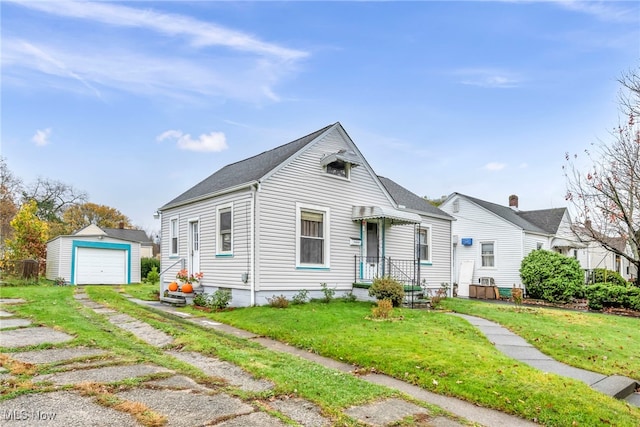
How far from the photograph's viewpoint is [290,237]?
12164mm

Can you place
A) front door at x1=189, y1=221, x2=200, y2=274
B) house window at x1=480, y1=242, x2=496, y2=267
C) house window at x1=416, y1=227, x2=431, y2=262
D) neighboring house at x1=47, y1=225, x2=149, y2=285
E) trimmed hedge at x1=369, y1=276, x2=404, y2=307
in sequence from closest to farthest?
trimmed hedge at x1=369, y1=276, x2=404, y2=307
front door at x1=189, y1=221, x2=200, y2=274
house window at x1=416, y1=227, x2=431, y2=262
neighboring house at x1=47, y1=225, x2=149, y2=285
house window at x1=480, y1=242, x2=496, y2=267

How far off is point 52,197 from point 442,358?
48690 mm

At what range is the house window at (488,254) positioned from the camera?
76.6 feet

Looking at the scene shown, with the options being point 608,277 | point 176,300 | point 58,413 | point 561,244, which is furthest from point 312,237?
point 561,244

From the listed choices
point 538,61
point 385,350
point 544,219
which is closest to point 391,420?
point 385,350

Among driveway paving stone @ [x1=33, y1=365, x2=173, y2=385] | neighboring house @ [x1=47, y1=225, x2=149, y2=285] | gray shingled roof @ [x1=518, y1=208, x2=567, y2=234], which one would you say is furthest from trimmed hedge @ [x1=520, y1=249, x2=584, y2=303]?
neighboring house @ [x1=47, y1=225, x2=149, y2=285]

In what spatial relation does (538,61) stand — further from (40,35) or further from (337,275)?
(40,35)

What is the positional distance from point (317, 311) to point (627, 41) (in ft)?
29.4

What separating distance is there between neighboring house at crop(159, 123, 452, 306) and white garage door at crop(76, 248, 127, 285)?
953 cm

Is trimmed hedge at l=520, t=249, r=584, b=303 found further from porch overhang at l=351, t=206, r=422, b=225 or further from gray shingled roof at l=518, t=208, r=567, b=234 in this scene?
porch overhang at l=351, t=206, r=422, b=225

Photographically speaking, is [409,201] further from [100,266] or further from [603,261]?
[603,261]

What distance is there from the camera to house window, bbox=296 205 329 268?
12.5 meters

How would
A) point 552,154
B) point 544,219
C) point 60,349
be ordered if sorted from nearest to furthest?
point 60,349 → point 552,154 → point 544,219

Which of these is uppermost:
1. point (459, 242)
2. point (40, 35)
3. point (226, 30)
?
point (226, 30)
